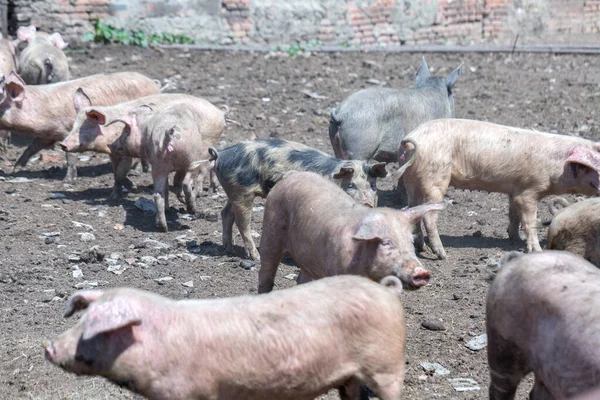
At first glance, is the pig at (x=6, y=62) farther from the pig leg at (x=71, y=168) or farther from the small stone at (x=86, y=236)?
the small stone at (x=86, y=236)

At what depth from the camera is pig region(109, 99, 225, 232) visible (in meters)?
7.39

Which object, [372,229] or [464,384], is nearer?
[372,229]

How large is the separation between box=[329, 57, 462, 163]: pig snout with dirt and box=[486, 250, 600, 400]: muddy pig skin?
12.7 feet

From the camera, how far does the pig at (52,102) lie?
29.0ft

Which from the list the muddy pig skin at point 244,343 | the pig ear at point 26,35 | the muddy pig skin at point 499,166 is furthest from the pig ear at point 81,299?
the pig ear at point 26,35

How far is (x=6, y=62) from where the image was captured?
1046 cm

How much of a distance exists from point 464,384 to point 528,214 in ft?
7.97

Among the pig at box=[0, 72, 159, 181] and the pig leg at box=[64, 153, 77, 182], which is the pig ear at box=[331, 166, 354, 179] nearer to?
the pig at box=[0, 72, 159, 181]

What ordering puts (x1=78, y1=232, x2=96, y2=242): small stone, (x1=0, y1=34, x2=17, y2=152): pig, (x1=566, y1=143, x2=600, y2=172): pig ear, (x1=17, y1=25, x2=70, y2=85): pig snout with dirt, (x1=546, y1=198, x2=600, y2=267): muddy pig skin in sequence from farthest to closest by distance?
(x1=17, y1=25, x2=70, y2=85): pig snout with dirt → (x1=0, y1=34, x2=17, y2=152): pig → (x1=78, y1=232, x2=96, y2=242): small stone → (x1=566, y1=143, x2=600, y2=172): pig ear → (x1=546, y1=198, x2=600, y2=267): muddy pig skin

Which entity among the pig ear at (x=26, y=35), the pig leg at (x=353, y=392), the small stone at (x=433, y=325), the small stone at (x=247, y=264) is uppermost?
the pig ear at (x=26, y=35)

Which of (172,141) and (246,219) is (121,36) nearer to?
(172,141)

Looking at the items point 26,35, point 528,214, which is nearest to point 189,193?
point 528,214

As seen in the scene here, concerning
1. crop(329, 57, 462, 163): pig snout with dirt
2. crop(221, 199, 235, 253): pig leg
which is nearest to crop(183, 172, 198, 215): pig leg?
crop(221, 199, 235, 253): pig leg

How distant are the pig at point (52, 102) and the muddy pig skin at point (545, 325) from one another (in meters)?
5.51
